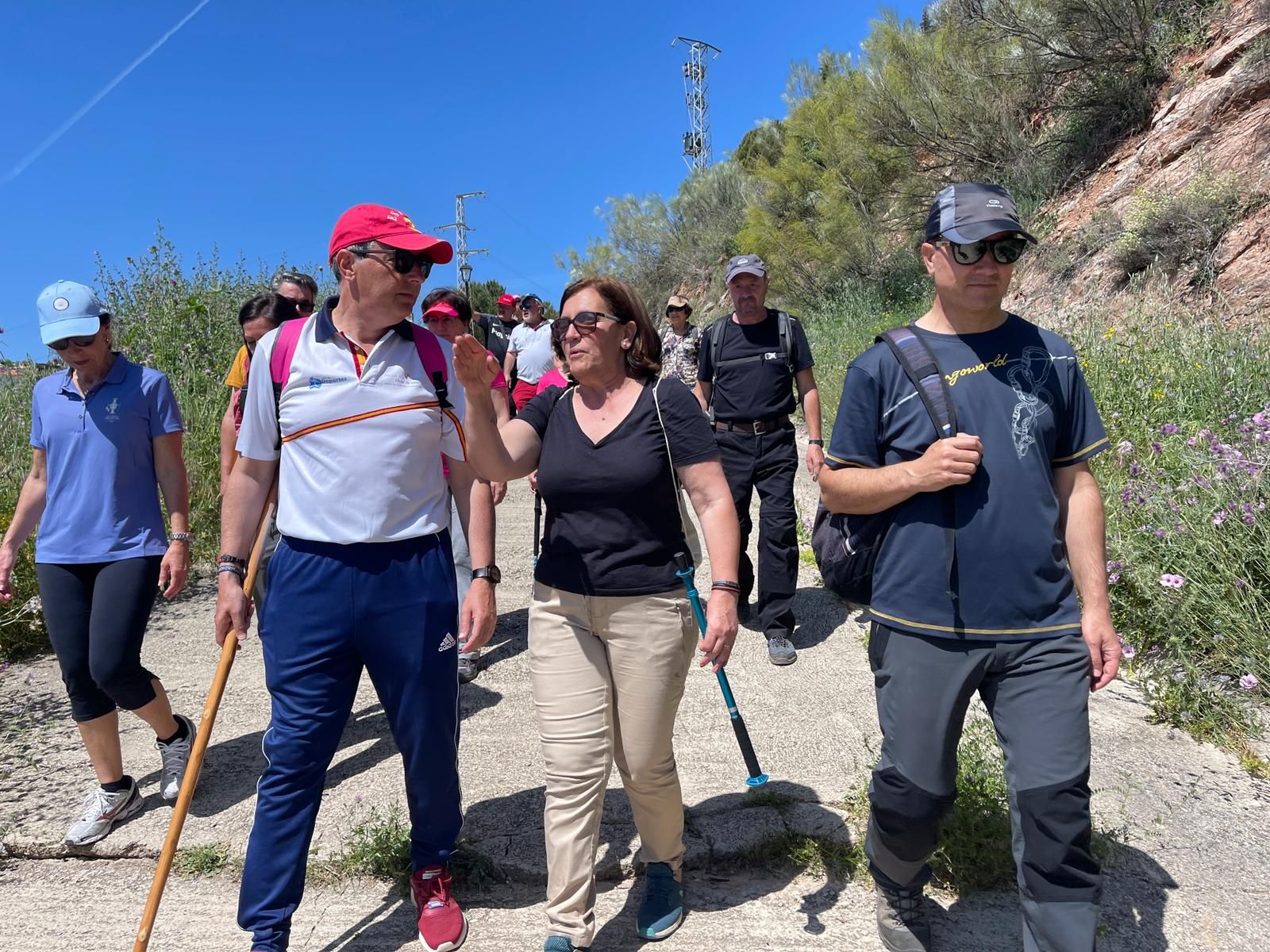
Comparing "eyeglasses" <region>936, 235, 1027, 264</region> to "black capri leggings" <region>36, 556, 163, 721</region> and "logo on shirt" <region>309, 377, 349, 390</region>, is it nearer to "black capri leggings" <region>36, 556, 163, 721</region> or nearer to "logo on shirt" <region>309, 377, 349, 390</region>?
"logo on shirt" <region>309, 377, 349, 390</region>

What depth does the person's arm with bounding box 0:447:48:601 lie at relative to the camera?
11.6 ft

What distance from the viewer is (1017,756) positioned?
2.14 meters

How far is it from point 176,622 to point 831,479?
5.11m

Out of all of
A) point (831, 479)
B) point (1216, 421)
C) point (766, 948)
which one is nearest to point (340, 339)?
point (831, 479)

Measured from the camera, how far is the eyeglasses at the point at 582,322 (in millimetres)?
2611

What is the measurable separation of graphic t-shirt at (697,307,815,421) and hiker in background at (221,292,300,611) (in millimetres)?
2265

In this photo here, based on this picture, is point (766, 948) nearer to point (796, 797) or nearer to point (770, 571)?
point (796, 797)

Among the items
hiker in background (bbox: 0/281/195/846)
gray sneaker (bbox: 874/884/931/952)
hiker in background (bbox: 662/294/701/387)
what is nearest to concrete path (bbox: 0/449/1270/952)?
gray sneaker (bbox: 874/884/931/952)

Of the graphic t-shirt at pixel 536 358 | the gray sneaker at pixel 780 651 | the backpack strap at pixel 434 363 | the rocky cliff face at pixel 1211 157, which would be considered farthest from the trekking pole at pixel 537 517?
the rocky cliff face at pixel 1211 157

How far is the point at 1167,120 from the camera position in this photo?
10.5 metres

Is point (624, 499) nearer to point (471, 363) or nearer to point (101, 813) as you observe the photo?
point (471, 363)

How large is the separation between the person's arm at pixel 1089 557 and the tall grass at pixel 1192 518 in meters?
1.64

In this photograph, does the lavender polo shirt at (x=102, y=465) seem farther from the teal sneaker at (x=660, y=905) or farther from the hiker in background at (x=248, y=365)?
the teal sneaker at (x=660, y=905)

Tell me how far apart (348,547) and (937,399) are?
5.37ft
